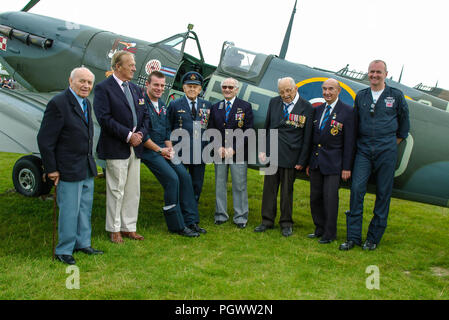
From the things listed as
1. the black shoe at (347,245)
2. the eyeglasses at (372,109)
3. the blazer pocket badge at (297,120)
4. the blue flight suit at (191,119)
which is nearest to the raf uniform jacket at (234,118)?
the blue flight suit at (191,119)

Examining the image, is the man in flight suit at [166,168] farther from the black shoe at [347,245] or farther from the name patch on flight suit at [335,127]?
the name patch on flight suit at [335,127]

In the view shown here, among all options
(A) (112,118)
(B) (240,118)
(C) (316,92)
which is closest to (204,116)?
(B) (240,118)

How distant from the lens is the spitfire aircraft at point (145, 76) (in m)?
4.64

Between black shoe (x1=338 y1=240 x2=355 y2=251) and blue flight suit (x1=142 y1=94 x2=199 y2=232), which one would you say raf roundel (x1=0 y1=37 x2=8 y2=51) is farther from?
black shoe (x1=338 y1=240 x2=355 y2=251)

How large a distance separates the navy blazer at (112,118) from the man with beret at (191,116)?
0.79 m

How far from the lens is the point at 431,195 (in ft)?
15.2

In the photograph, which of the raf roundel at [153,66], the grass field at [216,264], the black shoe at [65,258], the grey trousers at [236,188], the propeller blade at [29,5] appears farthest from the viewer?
the propeller blade at [29,5]

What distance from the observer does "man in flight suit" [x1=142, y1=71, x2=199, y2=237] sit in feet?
15.2

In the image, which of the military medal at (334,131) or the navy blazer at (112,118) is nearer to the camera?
the navy blazer at (112,118)

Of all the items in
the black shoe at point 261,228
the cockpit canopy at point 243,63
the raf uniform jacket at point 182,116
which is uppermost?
the cockpit canopy at point 243,63

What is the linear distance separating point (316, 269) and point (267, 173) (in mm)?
1548

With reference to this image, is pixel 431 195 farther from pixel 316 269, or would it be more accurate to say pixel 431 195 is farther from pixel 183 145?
pixel 183 145

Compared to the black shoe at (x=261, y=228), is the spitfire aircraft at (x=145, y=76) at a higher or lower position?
A: higher
